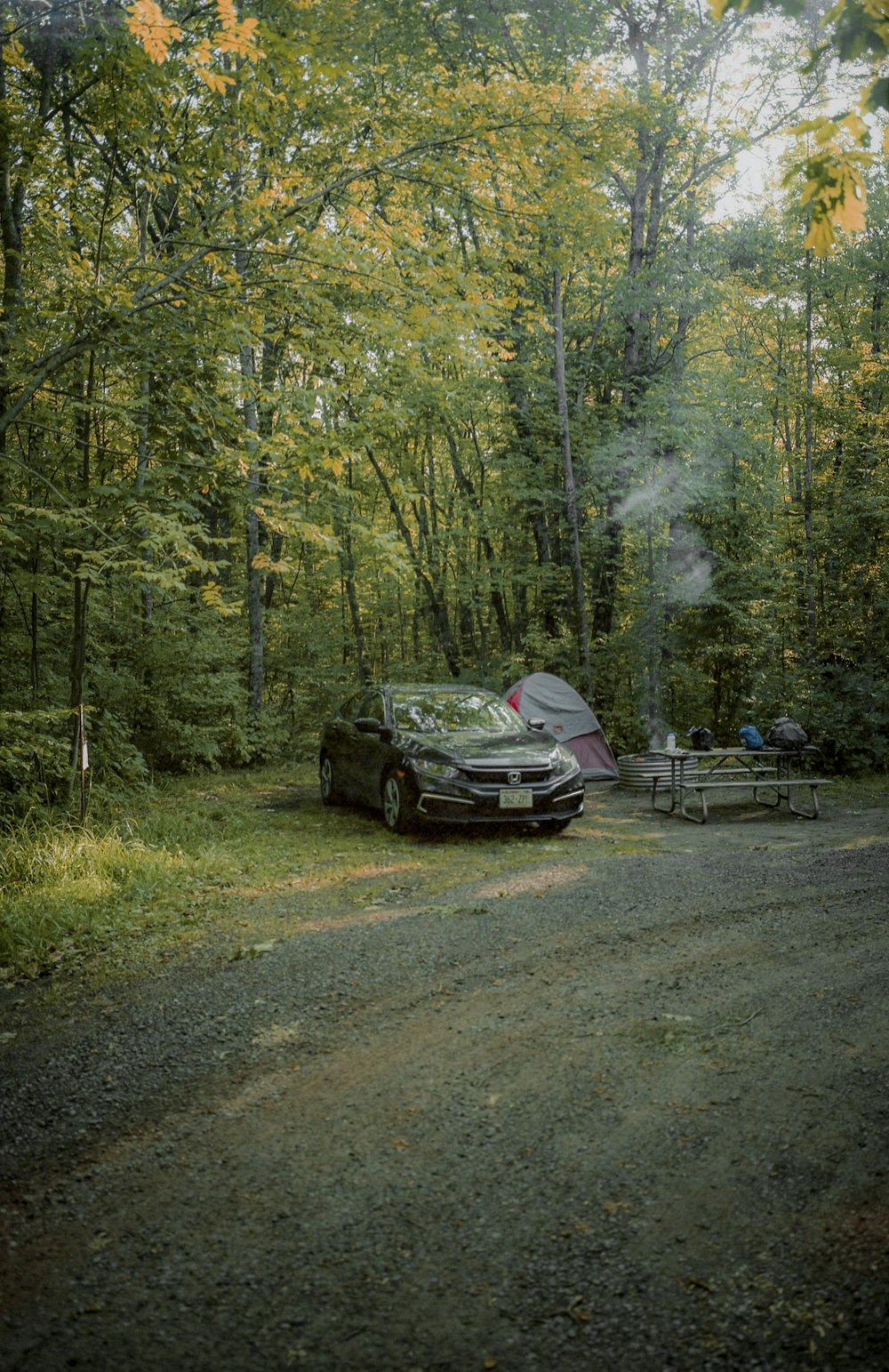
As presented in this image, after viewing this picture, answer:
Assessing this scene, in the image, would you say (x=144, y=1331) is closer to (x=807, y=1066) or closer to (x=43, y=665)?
(x=807, y=1066)

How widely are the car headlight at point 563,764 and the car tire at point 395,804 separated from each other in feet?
5.11

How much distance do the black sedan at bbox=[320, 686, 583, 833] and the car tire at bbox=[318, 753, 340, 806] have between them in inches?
19.0

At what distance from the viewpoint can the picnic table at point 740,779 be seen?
34.0 ft

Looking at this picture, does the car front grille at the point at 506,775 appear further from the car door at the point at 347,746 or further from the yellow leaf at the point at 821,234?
the yellow leaf at the point at 821,234

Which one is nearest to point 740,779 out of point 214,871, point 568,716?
point 568,716

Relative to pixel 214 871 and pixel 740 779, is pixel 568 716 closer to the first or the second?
pixel 740 779

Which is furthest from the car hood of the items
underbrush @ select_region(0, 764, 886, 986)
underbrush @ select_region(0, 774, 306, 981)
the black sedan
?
underbrush @ select_region(0, 774, 306, 981)

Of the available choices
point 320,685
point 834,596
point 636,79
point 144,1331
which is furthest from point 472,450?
point 144,1331

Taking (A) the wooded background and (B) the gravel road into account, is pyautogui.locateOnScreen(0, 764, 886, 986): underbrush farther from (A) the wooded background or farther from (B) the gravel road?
(A) the wooded background

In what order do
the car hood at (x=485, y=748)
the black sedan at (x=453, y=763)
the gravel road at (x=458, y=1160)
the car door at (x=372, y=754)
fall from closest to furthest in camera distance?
the gravel road at (x=458, y=1160) < the black sedan at (x=453, y=763) < the car hood at (x=485, y=748) < the car door at (x=372, y=754)

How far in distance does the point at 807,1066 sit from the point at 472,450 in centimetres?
2229

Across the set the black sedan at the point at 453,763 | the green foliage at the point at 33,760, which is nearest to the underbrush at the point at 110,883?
the green foliage at the point at 33,760

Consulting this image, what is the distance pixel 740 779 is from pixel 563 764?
16.9 feet

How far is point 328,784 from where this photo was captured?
1134cm
